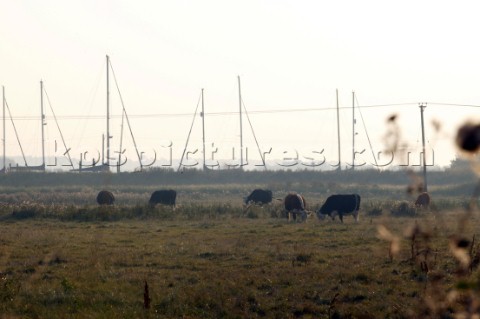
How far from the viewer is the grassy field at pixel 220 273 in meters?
13.8

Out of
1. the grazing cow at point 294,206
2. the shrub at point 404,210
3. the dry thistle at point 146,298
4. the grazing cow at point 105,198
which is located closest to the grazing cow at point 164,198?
the grazing cow at point 105,198

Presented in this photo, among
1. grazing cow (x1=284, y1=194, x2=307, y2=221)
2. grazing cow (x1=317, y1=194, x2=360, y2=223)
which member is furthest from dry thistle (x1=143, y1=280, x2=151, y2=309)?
grazing cow (x1=284, y1=194, x2=307, y2=221)

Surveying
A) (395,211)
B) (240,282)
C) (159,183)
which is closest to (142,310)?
(240,282)

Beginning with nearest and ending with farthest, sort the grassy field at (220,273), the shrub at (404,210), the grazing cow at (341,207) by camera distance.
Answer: the grassy field at (220,273)
the grazing cow at (341,207)
the shrub at (404,210)

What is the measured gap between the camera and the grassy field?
13.8 m

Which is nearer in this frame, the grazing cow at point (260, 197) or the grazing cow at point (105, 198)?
the grazing cow at point (260, 197)

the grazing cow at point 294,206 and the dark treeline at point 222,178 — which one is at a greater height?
the dark treeline at point 222,178

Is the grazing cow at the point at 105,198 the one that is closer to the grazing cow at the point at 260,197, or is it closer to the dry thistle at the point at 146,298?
the grazing cow at the point at 260,197

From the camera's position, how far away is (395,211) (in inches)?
1524

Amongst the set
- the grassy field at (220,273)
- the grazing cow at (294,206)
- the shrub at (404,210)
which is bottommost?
the grassy field at (220,273)

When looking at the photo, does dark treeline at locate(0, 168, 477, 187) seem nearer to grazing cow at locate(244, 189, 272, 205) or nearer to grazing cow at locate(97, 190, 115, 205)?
grazing cow at locate(97, 190, 115, 205)

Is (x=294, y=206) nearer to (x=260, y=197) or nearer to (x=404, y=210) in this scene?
(x=404, y=210)

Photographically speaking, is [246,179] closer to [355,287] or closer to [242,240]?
[242,240]

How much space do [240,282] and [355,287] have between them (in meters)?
2.16
